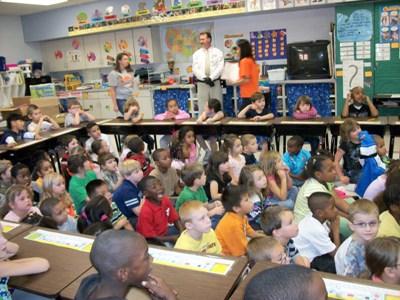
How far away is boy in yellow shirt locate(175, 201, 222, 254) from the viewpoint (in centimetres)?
218

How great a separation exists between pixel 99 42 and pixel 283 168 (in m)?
7.28

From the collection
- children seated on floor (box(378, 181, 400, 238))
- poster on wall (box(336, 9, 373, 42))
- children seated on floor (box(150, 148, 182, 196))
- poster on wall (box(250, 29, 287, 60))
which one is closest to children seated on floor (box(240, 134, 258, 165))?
children seated on floor (box(150, 148, 182, 196))

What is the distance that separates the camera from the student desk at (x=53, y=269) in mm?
1488

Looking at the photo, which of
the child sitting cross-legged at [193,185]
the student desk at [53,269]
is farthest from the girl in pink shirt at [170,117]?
the student desk at [53,269]

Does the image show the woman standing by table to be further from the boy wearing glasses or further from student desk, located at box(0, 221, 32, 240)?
the boy wearing glasses

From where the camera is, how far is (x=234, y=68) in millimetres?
7137

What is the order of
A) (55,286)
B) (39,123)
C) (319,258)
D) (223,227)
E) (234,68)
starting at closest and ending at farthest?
1. (55,286)
2. (319,258)
3. (223,227)
4. (39,123)
5. (234,68)

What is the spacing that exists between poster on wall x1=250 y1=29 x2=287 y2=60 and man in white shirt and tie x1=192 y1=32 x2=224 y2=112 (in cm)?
190

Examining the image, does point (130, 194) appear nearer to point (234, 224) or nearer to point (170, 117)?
point (234, 224)

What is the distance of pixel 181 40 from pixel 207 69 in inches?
105

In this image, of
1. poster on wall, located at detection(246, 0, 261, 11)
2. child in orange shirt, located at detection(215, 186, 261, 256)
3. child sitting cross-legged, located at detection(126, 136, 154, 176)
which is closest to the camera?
child in orange shirt, located at detection(215, 186, 261, 256)

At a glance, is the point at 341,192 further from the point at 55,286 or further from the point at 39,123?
the point at 39,123

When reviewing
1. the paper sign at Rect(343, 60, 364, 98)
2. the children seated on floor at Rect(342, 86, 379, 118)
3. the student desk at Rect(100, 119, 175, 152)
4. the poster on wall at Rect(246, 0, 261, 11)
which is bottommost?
the student desk at Rect(100, 119, 175, 152)

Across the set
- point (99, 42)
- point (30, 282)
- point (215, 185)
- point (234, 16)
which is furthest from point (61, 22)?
point (30, 282)
